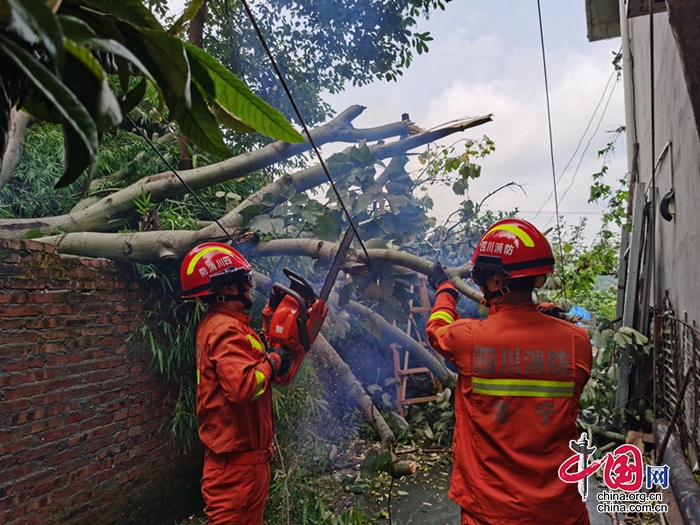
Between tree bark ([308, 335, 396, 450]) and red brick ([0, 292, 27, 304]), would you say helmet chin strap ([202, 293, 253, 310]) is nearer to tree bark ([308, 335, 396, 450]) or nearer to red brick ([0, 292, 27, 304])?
red brick ([0, 292, 27, 304])

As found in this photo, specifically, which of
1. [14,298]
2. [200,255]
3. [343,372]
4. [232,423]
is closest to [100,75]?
[232,423]

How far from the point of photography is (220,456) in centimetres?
253

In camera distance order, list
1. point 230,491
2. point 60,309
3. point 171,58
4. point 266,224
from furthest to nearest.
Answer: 1. point 266,224
2. point 60,309
3. point 230,491
4. point 171,58

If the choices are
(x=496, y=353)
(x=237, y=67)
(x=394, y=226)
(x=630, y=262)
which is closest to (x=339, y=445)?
(x=394, y=226)

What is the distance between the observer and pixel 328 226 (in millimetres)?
2830

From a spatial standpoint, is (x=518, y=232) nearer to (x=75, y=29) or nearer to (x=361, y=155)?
(x=361, y=155)

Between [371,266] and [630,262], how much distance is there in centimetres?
373

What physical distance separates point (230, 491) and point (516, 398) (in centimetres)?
157

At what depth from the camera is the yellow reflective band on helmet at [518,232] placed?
221 cm

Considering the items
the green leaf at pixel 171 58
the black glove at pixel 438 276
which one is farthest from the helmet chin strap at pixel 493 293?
the green leaf at pixel 171 58

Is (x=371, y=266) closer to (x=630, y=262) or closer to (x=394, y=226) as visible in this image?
(x=394, y=226)

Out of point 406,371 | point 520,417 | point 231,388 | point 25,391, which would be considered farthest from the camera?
point 406,371

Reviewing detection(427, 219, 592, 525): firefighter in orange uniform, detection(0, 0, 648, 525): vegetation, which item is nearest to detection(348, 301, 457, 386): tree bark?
detection(0, 0, 648, 525): vegetation

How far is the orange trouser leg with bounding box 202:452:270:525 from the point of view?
96.4 inches
